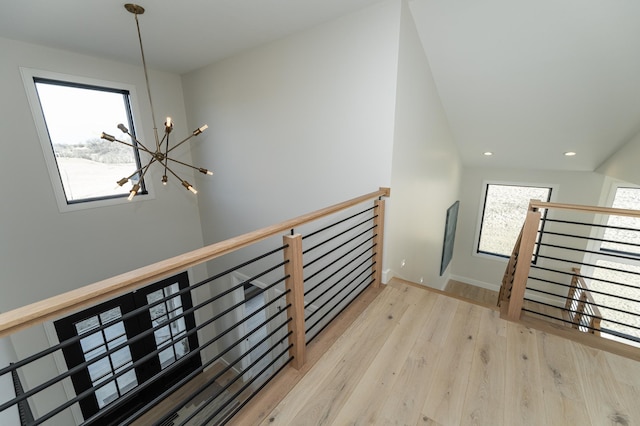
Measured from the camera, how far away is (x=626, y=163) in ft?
12.0

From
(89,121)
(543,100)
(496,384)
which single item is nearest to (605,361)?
(496,384)

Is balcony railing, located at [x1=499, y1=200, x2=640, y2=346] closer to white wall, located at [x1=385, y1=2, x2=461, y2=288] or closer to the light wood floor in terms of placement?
the light wood floor

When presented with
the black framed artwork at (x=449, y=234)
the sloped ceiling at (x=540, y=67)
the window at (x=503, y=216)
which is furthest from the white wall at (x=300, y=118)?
the window at (x=503, y=216)

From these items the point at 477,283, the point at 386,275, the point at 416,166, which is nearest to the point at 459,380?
the point at 386,275

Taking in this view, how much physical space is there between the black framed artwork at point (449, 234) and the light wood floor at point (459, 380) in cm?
328

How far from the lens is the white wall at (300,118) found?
8.25 feet

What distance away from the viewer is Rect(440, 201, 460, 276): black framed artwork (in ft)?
17.4

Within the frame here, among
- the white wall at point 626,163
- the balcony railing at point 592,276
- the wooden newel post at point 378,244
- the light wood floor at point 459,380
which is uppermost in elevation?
the white wall at point 626,163

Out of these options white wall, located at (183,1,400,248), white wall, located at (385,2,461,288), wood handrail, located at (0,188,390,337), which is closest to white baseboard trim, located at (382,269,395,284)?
white wall, located at (385,2,461,288)

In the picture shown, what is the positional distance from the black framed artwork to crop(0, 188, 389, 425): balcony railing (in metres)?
3.01

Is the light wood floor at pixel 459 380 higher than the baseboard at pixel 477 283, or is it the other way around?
the light wood floor at pixel 459 380

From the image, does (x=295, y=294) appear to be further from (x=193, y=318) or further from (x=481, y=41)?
(x=193, y=318)

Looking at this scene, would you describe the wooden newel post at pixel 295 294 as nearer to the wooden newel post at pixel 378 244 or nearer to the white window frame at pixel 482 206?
the wooden newel post at pixel 378 244

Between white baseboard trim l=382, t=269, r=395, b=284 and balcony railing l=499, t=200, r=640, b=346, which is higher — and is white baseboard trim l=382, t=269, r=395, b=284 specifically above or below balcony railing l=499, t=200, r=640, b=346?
above
